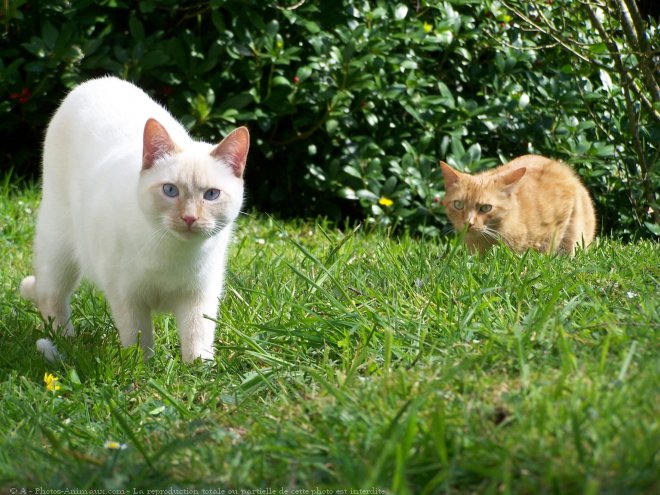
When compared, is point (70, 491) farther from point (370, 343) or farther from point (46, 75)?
point (46, 75)

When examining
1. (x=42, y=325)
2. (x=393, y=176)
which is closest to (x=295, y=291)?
(x=42, y=325)

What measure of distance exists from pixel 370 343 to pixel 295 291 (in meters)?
0.89

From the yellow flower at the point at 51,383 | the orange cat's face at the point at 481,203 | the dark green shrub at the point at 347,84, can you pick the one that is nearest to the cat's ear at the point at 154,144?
the yellow flower at the point at 51,383

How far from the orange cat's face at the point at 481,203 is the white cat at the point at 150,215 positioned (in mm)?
1910

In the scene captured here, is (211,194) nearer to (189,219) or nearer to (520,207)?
(189,219)

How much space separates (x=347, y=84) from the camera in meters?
5.91

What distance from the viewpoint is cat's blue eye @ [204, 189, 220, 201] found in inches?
130

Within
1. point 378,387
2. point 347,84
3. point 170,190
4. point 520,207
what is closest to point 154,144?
point 170,190

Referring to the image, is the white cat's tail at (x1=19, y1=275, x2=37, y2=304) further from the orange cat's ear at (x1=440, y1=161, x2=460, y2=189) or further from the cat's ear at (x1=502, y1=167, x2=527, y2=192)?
the cat's ear at (x1=502, y1=167, x2=527, y2=192)

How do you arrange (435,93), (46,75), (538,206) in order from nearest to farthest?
Result: (538,206)
(46,75)
(435,93)

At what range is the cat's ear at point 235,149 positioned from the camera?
3369mm

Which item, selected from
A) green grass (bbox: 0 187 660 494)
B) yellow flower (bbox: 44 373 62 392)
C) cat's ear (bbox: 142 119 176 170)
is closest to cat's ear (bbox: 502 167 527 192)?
green grass (bbox: 0 187 660 494)

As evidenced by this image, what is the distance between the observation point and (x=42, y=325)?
3854mm

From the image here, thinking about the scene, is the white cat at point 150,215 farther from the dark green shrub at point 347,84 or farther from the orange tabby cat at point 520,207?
the dark green shrub at point 347,84
